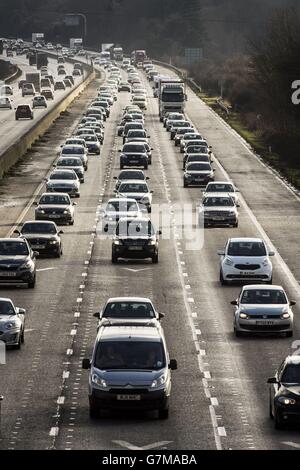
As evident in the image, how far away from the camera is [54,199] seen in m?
74.8

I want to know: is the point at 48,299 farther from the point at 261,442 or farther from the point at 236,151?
the point at 236,151

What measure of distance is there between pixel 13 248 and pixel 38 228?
25.7 ft

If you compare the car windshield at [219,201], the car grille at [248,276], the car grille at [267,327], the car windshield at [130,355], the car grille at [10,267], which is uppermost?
the car windshield at [130,355]

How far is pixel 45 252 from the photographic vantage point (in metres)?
62.6

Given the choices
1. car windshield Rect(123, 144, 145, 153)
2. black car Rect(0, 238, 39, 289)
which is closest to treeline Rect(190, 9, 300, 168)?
car windshield Rect(123, 144, 145, 153)

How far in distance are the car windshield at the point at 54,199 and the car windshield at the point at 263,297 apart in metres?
29.8

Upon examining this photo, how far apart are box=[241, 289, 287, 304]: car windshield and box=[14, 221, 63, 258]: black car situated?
1787cm

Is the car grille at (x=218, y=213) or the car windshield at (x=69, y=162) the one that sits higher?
the car grille at (x=218, y=213)

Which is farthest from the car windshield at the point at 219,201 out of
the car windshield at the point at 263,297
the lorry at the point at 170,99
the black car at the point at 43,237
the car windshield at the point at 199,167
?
the lorry at the point at 170,99

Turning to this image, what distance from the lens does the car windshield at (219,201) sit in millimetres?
74750

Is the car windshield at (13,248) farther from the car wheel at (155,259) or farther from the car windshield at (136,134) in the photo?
the car windshield at (136,134)

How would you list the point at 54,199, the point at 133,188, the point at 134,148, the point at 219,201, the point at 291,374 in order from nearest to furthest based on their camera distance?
the point at 291,374
the point at 54,199
the point at 219,201
the point at 133,188
the point at 134,148

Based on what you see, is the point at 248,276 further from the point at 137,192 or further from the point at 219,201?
the point at 137,192

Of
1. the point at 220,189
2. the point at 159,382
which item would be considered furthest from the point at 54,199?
the point at 159,382
